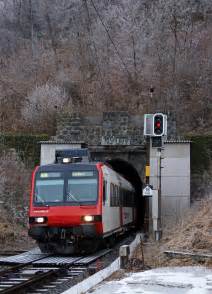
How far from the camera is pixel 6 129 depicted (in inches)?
1469

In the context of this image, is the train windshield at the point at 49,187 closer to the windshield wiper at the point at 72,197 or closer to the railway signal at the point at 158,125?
the windshield wiper at the point at 72,197

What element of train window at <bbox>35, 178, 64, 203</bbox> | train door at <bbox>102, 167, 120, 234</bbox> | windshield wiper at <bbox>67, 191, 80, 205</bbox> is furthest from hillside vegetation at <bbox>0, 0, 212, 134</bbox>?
windshield wiper at <bbox>67, 191, 80, 205</bbox>

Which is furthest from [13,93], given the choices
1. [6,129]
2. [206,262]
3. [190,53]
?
[206,262]

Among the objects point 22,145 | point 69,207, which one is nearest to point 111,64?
point 22,145

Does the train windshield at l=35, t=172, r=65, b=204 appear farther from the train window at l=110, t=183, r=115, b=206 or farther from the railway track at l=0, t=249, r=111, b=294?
the train window at l=110, t=183, r=115, b=206

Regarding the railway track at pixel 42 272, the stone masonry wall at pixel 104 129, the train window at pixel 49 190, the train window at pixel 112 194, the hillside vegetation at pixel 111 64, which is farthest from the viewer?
the hillside vegetation at pixel 111 64

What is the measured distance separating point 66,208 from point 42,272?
4.27m

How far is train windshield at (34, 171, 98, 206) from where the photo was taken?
19078mm

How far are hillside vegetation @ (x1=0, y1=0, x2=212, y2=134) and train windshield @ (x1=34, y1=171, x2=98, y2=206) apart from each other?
45.2 ft

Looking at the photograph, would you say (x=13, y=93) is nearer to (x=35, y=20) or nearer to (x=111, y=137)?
(x=111, y=137)

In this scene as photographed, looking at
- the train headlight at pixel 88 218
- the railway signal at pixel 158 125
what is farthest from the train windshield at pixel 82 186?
the railway signal at pixel 158 125

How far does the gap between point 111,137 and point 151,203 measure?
410cm

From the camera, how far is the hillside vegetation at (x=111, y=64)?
38625 mm

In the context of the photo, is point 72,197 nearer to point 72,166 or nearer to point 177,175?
point 72,166
